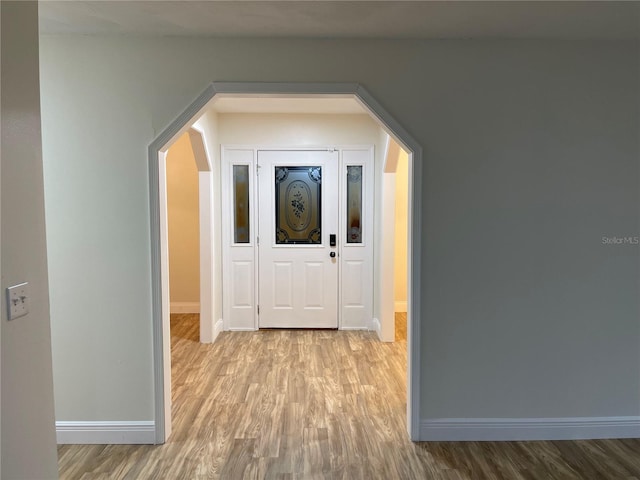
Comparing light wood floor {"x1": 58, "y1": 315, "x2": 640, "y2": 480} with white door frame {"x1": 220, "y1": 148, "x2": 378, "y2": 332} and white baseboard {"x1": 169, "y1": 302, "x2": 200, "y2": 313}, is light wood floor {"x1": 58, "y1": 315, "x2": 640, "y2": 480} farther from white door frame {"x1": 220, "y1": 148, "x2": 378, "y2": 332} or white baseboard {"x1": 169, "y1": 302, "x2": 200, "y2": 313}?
white baseboard {"x1": 169, "y1": 302, "x2": 200, "y2": 313}

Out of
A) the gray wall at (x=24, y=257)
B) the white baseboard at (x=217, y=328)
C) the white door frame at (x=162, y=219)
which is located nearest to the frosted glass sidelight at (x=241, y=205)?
the white baseboard at (x=217, y=328)

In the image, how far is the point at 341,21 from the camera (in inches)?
84.9

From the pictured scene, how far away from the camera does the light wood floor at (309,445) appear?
2240 mm

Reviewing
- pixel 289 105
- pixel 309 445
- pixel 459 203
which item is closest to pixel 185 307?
pixel 289 105

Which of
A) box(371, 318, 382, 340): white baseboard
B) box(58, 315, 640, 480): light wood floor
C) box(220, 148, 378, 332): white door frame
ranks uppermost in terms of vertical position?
box(220, 148, 378, 332): white door frame

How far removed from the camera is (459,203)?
2.46 metres

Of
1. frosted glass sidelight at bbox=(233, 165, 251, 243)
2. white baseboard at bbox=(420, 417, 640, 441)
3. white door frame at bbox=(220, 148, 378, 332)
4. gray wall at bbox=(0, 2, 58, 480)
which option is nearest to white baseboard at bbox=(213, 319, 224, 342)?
white door frame at bbox=(220, 148, 378, 332)

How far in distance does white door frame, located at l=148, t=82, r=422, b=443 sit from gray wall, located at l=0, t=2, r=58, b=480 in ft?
2.91

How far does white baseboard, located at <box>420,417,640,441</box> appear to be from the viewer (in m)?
2.53

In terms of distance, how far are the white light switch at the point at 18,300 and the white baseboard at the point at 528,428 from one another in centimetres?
216

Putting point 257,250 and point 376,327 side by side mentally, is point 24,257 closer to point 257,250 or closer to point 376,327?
point 257,250

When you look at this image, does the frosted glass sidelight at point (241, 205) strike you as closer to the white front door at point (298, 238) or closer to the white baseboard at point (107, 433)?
the white front door at point (298, 238)

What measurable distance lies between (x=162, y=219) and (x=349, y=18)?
152 cm

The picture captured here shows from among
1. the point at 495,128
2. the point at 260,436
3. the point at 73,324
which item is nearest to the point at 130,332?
the point at 73,324
